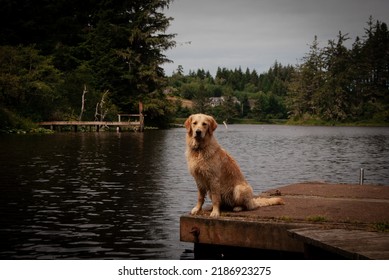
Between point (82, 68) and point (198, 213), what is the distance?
1984 inches

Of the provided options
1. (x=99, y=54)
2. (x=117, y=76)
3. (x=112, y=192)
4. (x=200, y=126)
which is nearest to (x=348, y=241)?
(x=200, y=126)

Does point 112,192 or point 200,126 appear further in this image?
point 112,192

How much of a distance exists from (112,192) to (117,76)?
4642 cm

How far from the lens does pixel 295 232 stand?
238 inches

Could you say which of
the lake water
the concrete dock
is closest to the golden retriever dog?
the concrete dock

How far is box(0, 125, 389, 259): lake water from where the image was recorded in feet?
26.0

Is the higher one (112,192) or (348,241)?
(348,241)

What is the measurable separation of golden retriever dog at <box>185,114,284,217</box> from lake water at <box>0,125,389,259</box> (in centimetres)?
117

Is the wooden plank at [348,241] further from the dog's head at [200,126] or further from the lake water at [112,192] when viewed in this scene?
the lake water at [112,192]

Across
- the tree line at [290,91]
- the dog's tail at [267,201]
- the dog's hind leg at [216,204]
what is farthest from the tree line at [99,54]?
the dog's hind leg at [216,204]

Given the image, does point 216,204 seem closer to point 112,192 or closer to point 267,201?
point 267,201

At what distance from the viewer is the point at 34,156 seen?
2180 cm
